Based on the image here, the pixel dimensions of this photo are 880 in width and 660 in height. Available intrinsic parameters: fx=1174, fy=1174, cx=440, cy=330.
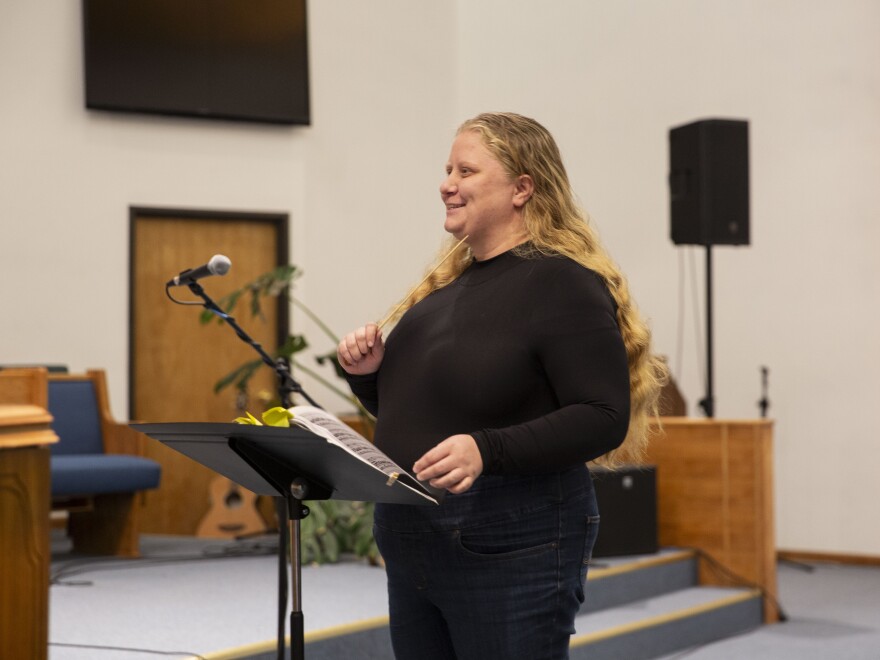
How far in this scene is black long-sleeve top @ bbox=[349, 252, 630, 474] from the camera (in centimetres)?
160

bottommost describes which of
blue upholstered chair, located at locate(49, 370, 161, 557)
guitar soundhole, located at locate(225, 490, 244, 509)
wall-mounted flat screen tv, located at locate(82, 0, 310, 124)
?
guitar soundhole, located at locate(225, 490, 244, 509)

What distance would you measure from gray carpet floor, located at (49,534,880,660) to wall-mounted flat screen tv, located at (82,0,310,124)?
7.89 ft

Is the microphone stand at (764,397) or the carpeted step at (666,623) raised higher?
the microphone stand at (764,397)

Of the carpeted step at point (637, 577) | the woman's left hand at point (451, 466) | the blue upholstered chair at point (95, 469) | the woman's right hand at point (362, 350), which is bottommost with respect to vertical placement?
the carpeted step at point (637, 577)

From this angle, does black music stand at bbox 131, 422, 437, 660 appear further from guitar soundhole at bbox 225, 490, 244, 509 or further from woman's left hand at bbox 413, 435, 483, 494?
guitar soundhole at bbox 225, 490, 244, 509

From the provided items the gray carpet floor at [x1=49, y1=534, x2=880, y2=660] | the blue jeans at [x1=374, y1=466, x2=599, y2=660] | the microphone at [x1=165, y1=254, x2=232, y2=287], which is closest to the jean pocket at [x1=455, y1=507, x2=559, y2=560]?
the blue jeans at [x1=374, y1=466, x2=599, y2=660]

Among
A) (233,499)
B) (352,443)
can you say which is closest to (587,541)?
(352,443)

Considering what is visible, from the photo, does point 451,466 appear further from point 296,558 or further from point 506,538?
point 296,558

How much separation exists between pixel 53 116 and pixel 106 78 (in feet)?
1.14

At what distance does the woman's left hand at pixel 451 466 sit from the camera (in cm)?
152

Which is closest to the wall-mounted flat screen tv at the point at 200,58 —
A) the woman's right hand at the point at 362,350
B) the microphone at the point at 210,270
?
the microphone at the point at 210,270

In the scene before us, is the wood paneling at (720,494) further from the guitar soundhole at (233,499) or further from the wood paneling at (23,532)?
the wood paneling at (23,532)

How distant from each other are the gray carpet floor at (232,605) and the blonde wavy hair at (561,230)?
6.26ft

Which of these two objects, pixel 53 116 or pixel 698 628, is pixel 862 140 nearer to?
pixel 698 628
